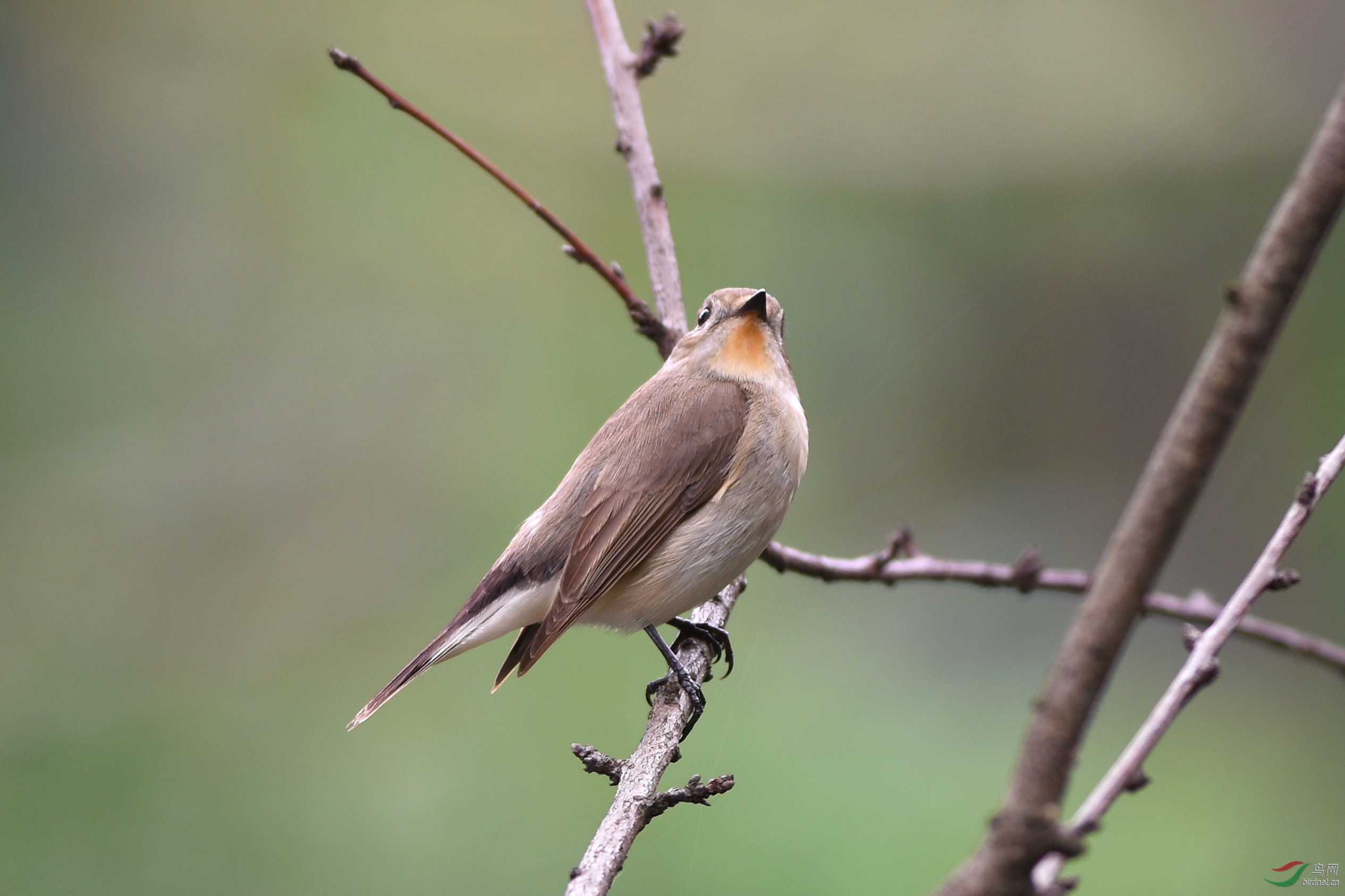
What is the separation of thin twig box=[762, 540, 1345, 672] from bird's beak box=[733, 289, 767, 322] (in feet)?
2.21

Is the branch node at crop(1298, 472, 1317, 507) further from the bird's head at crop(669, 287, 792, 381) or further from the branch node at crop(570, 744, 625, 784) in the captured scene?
the bird's head at crop(669, 287, 792, 381)

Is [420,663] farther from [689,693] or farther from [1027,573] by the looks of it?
[1027,573]

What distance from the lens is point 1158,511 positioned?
2.75 ft

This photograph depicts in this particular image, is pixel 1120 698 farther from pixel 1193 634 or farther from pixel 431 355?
pixel 1193 634

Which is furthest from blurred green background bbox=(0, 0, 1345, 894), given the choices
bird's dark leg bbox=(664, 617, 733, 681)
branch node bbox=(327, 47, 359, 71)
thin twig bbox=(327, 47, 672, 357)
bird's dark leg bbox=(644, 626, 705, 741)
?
branch node bbox=(327, 47, 359, 71)

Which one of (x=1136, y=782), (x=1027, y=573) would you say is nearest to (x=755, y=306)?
(x=1027, y=573)

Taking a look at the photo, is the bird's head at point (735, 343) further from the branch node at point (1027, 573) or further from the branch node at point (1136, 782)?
the branch node at point (1136, 782)

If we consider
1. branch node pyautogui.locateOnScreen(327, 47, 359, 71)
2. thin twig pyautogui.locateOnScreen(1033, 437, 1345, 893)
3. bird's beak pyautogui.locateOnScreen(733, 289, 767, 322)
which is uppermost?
branch node pyautogui.locateOnScreen(327, 47, 359, 71)

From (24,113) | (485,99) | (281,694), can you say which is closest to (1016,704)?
(281,694)

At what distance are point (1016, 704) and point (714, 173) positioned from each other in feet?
11.6

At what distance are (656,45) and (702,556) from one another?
135cm

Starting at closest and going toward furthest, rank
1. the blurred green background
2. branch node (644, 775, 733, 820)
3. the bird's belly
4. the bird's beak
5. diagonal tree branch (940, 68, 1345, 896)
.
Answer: diagonal tree branch (940, 68, 1345, 896), branch node (644, 775, 733, 820), the bird's belly, the bird's beak, the blurred green background

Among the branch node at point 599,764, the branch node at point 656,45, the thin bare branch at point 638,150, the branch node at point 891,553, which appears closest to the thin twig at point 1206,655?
the branch node at point 599,764

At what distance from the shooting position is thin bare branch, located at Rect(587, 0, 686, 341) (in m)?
A: 2.85
